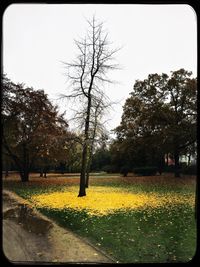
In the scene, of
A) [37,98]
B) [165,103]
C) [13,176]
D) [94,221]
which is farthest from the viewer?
[165,103]

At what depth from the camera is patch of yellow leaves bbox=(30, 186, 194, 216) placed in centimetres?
974

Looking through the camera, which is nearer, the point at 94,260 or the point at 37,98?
the point at 94,260

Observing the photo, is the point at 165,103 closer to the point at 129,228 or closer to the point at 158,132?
the point at 158,132

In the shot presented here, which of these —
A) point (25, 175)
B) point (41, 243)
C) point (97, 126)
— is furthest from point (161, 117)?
point (41, 243)

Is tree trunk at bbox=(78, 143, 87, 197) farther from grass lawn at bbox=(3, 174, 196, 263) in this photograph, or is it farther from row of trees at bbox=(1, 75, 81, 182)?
row of trees at bbox=(1, 75, 81, 182)

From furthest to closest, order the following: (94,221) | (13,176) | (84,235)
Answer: (13,176), (94,221), (84,235)

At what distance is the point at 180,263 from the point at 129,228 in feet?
8.41

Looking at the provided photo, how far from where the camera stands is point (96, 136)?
1143cm

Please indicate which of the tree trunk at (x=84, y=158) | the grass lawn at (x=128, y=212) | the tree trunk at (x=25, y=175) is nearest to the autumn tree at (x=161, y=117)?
the grass lawn at (x=128, y=212)

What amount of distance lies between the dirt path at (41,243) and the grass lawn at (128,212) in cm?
31

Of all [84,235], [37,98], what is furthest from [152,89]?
[84,235]

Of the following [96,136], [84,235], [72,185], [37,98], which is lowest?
[84,235]

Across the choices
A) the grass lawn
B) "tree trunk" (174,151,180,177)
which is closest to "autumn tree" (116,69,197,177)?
"tree trunk" (174,151,180,177)

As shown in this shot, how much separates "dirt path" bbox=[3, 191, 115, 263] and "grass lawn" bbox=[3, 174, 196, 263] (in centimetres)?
31
